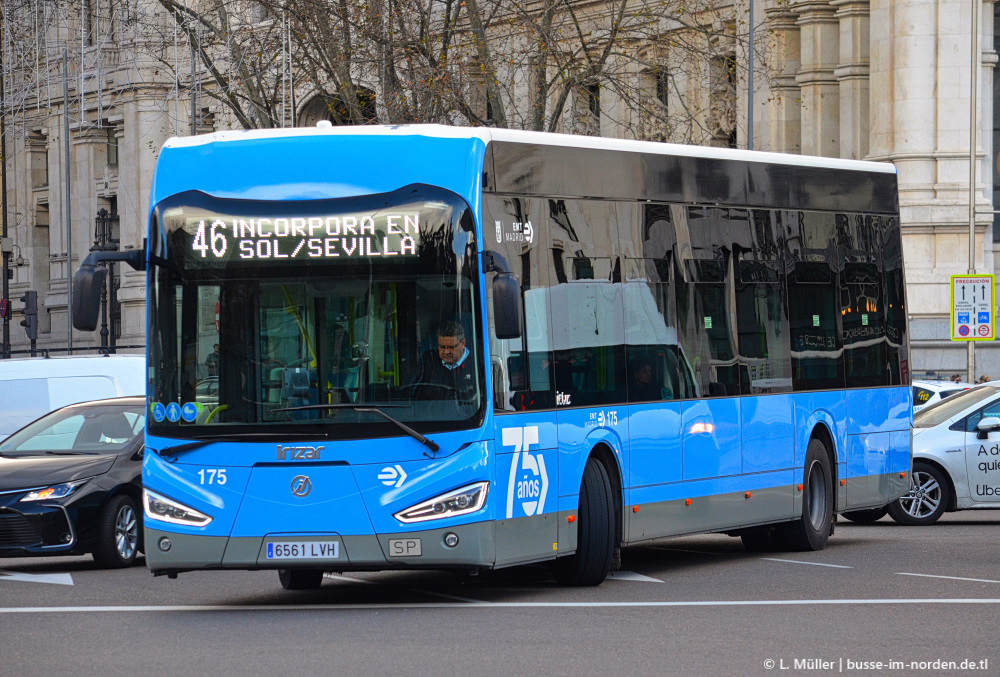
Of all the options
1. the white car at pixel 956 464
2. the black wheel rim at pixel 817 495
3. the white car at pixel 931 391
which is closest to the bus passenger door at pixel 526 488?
the black wheel rim at pixel 817 495

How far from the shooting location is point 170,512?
1177 cm

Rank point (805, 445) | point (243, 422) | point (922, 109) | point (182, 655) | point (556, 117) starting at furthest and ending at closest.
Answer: point (922, 109) → point (556, 117) → point (805, 445) → point (243, 422) → point (182, 655)

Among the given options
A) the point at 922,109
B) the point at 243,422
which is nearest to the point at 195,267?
the point at 243,422

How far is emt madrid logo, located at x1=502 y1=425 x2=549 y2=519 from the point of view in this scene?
1166 cm

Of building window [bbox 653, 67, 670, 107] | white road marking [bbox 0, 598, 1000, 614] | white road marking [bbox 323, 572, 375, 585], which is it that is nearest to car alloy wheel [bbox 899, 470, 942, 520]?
white road marking [bbox 323, 572, 375, 585]

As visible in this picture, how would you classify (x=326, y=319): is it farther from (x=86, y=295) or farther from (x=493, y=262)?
(x=86, y=295)

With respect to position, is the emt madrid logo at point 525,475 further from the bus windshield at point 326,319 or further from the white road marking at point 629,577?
the white road marking at point 629,577

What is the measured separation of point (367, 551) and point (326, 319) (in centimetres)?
137

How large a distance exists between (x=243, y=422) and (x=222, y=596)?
1.95 meters

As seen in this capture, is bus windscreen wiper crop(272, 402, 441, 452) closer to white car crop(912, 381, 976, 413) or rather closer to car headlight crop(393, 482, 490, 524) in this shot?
car headlight crop(393, 482, 490, 524)

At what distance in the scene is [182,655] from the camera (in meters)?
9.68

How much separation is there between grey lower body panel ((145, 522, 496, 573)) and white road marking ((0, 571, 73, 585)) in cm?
297

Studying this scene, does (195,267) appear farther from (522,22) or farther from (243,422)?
(522,22)

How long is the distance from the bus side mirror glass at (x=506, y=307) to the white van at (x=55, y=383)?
8.37 m
